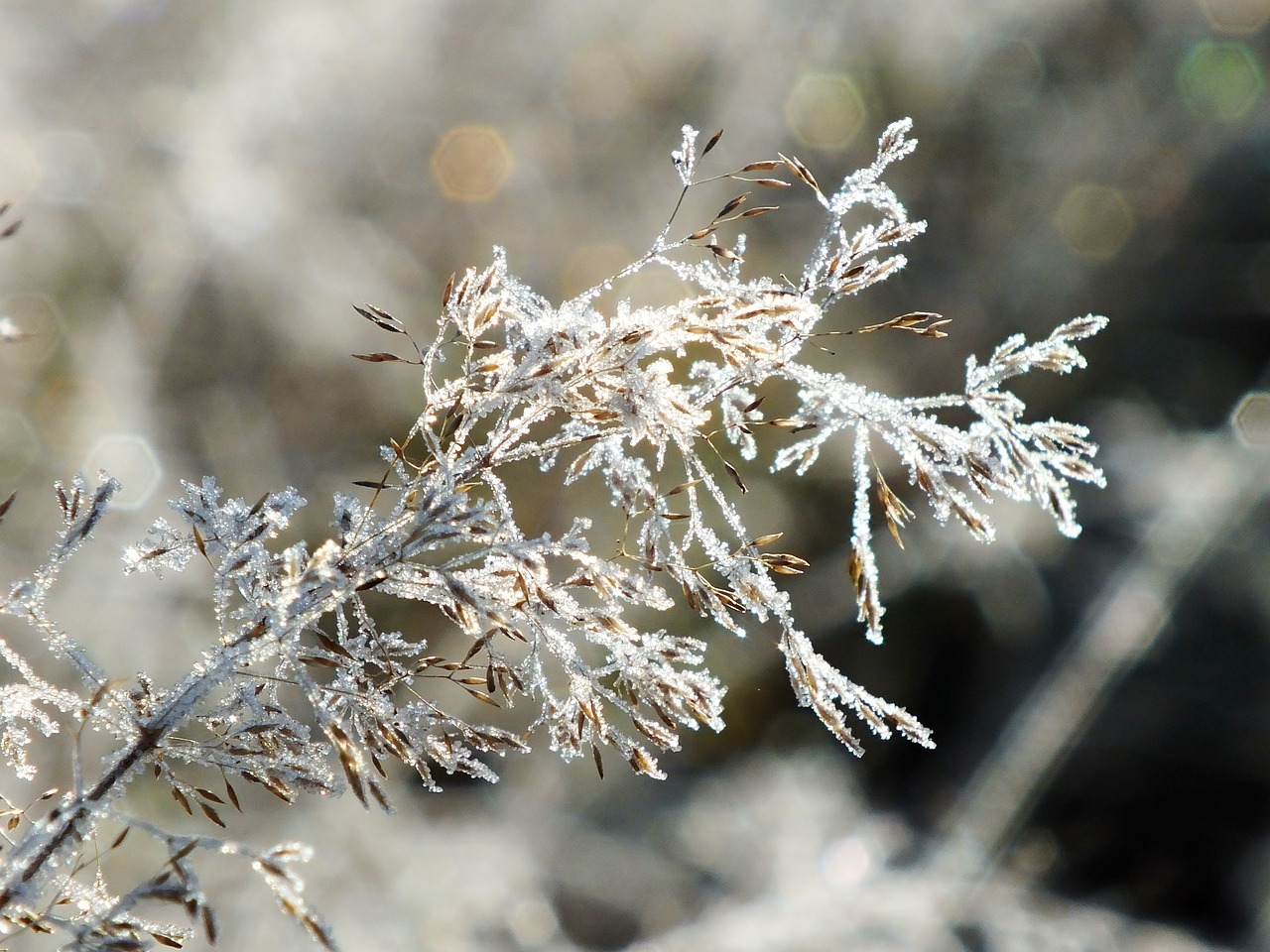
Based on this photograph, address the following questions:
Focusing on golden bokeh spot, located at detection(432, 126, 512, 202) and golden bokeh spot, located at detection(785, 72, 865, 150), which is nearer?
golden bokeh spot, located at detection(432, 126, 512, 202)

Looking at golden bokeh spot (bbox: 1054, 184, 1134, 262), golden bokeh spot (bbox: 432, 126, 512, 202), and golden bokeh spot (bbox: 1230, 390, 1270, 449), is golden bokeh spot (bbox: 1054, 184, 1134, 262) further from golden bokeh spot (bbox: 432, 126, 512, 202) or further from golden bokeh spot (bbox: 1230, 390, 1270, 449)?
golden bokeh spot (bbox: 432, 126, 512, 202)

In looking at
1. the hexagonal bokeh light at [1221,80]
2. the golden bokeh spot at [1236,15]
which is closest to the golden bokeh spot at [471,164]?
the hexagonal bokeh light at [1221,80]

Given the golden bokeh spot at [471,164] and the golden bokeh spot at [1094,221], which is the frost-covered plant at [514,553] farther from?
the golden bokeh spot at [1094,221]

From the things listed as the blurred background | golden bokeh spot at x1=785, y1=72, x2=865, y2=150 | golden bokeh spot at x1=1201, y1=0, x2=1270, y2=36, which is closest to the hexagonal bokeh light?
the blurred background

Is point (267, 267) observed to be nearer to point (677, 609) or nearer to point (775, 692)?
point (677, 609)

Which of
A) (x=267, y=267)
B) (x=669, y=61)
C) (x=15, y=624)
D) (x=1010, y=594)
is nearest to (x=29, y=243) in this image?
(x=267, y=267)
